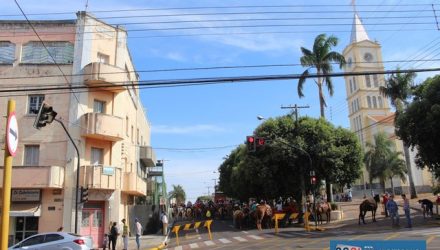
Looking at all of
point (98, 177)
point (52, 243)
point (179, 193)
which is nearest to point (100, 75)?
point (98, 177)

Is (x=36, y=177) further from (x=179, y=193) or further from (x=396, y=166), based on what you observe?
(x=179, y=193)

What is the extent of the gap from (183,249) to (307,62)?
27.4m

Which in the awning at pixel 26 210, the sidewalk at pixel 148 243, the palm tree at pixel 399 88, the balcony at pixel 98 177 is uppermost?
the palm tree at pixel 399 88

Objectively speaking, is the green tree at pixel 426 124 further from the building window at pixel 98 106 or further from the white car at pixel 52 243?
the white car at pixel 52 243

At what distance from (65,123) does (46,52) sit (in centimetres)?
500

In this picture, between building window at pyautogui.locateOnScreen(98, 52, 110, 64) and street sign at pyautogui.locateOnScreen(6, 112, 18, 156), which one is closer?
street sign at pyautogui.locateOnScreen(6, 112, 18, 156)

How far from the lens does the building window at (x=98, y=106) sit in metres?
31.0

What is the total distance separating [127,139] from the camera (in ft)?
118

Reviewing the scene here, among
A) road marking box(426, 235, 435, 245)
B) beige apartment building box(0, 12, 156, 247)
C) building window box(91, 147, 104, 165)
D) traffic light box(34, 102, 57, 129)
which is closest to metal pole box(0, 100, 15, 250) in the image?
traffic light box(34, 102, 57, 129)

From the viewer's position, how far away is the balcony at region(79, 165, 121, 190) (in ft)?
94.2

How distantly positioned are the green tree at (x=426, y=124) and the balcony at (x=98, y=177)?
62.6 feet

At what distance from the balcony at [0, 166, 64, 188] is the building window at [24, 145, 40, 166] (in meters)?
0.98

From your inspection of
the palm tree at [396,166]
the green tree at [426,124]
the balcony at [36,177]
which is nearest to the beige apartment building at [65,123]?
the balcony at [36,177]

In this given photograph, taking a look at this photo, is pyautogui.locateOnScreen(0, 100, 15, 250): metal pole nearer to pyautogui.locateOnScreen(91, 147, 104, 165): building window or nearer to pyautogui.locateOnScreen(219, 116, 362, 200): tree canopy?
pyautogui.locateOnScreen(91, 147, 104, 165): building window
